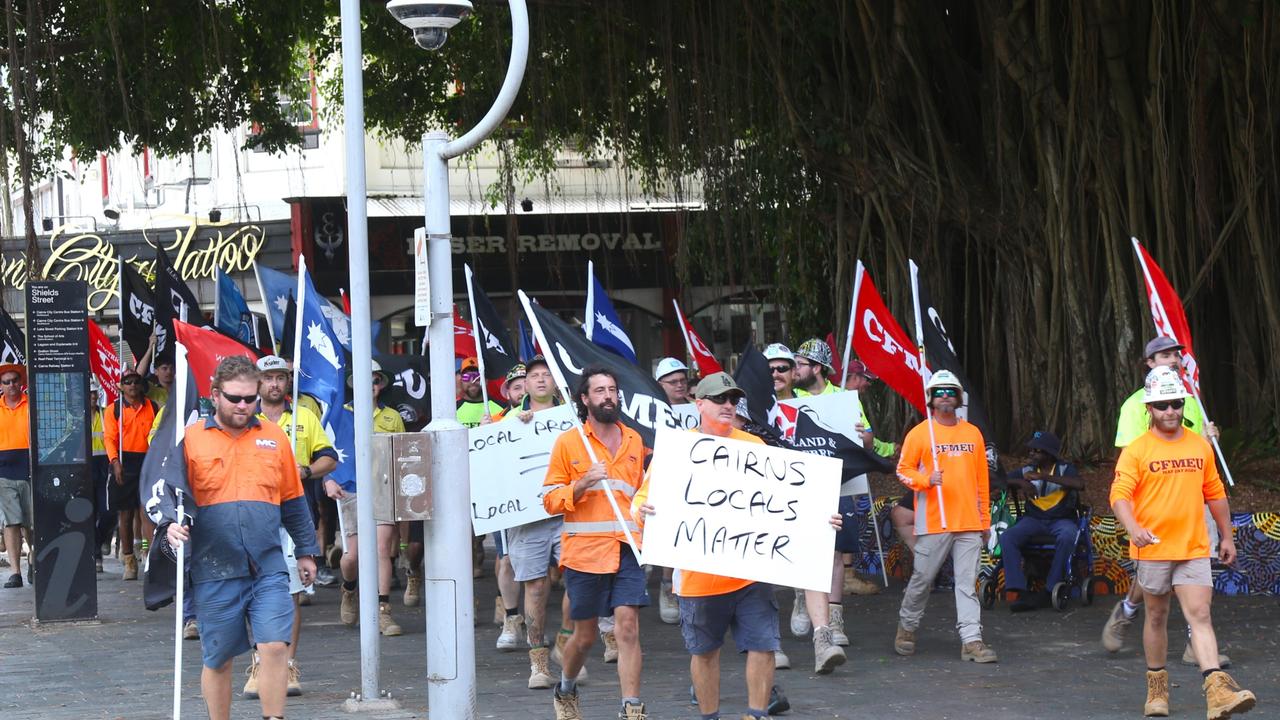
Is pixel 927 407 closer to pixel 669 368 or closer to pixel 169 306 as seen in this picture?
pixel 669 368

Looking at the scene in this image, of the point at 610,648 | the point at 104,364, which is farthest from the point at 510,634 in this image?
the point at 104,364

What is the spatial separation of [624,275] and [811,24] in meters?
13.8

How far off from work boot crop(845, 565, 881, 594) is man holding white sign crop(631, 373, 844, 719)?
5295 mm

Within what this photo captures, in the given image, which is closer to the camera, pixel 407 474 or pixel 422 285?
pixel 407 474

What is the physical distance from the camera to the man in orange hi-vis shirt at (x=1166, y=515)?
7762 millimetres

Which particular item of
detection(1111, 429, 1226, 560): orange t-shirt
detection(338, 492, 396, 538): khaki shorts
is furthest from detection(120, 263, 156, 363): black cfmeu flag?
detection(1111, 429, 1226, 560): orange t-shirt

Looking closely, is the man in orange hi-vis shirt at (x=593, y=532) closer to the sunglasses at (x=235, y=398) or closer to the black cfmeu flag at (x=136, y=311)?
the sunglasses at (x=235, y=398)

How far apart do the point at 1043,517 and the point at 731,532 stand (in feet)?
16.7

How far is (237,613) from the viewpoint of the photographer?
6.84 m

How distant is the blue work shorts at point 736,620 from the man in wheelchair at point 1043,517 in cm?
475

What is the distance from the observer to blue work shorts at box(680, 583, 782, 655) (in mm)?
6836

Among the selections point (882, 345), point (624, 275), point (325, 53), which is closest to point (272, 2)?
point (325, 53)

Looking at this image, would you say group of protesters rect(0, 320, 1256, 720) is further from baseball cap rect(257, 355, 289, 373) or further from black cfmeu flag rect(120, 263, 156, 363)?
black cfmeu flag rect(120, 263, 156, 363)

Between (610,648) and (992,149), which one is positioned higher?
(992,149)
